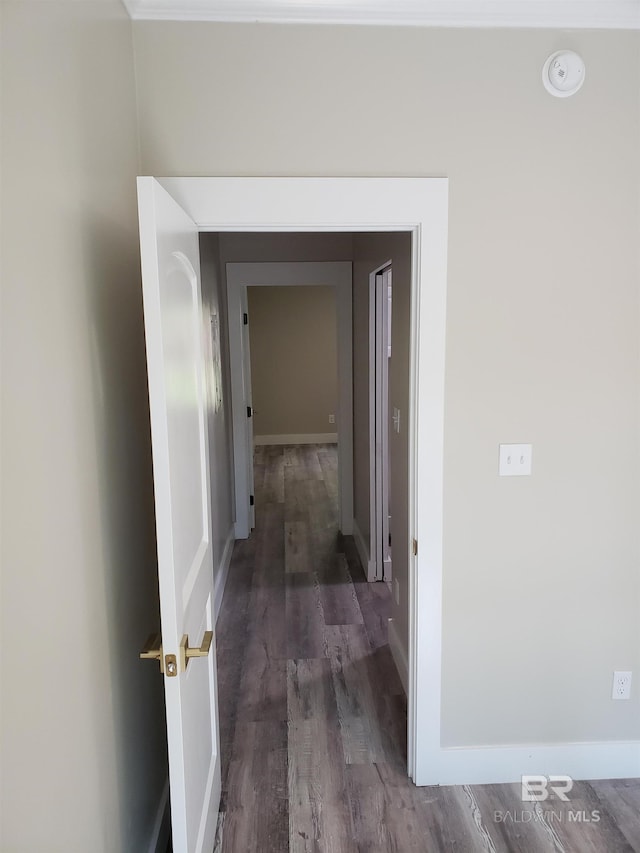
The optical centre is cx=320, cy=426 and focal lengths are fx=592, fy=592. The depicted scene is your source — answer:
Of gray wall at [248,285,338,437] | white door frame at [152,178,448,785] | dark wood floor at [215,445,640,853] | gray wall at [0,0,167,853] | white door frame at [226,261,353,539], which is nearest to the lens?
gray wall at [0,0,167,853]

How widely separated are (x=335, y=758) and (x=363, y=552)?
6.51 ft

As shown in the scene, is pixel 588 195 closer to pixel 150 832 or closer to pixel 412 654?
pixel 412 654

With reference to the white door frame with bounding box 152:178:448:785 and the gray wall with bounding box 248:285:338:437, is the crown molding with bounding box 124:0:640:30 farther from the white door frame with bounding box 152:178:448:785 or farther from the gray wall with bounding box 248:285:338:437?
the gray wall with bounding box 248:285:338:437

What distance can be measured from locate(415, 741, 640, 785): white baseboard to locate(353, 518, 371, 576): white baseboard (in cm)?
186

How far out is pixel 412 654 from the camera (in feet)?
6.87

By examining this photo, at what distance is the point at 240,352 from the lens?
4.69m

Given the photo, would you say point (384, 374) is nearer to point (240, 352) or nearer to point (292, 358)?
point (240, 352)

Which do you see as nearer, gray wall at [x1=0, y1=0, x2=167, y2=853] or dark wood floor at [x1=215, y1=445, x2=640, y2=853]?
gray wall at [x1=0, y1=0, x2=167, y2=853]

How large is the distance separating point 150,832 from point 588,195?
239cm


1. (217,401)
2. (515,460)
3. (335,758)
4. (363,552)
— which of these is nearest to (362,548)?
(363,552)

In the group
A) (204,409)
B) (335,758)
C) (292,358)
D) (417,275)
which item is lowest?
(335,758)

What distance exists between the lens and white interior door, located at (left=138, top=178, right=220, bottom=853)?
1232 millimetres

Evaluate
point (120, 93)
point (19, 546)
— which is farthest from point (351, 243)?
point (19, 546)

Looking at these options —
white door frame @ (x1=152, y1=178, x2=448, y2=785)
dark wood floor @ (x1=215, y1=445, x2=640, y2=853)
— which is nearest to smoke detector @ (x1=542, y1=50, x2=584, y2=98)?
white door frame @ (x1=152, y1=178, x2=448, y2=785)
